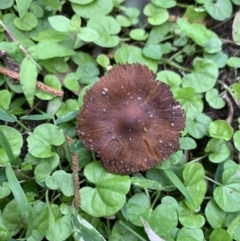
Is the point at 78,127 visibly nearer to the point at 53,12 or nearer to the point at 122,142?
the point at 122,142

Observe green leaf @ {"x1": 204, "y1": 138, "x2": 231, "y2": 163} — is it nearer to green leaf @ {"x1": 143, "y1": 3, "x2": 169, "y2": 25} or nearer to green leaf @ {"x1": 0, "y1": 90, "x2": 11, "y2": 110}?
green leaf @ {"x1": 143, "y1": 3, "x2": 169, "y2": 25}

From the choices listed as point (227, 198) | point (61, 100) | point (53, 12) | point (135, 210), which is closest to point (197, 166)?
point (227, 198)

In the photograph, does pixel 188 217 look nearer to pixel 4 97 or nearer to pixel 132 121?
pixel 132 121

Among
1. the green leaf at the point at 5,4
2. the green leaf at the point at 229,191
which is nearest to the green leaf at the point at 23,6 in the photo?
the green leaf at the point at 5,4

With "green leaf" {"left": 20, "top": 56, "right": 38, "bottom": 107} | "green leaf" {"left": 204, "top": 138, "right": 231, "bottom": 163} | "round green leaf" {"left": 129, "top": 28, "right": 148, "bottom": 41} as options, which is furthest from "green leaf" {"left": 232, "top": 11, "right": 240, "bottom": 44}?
"green leaf" {"left": 20, "top": 56, "right": 38, "bottom": 107}

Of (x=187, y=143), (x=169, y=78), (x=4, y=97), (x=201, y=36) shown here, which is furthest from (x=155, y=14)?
(x=4, y=97)

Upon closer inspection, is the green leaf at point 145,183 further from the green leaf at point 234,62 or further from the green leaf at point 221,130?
the green leaf at point 234,62
